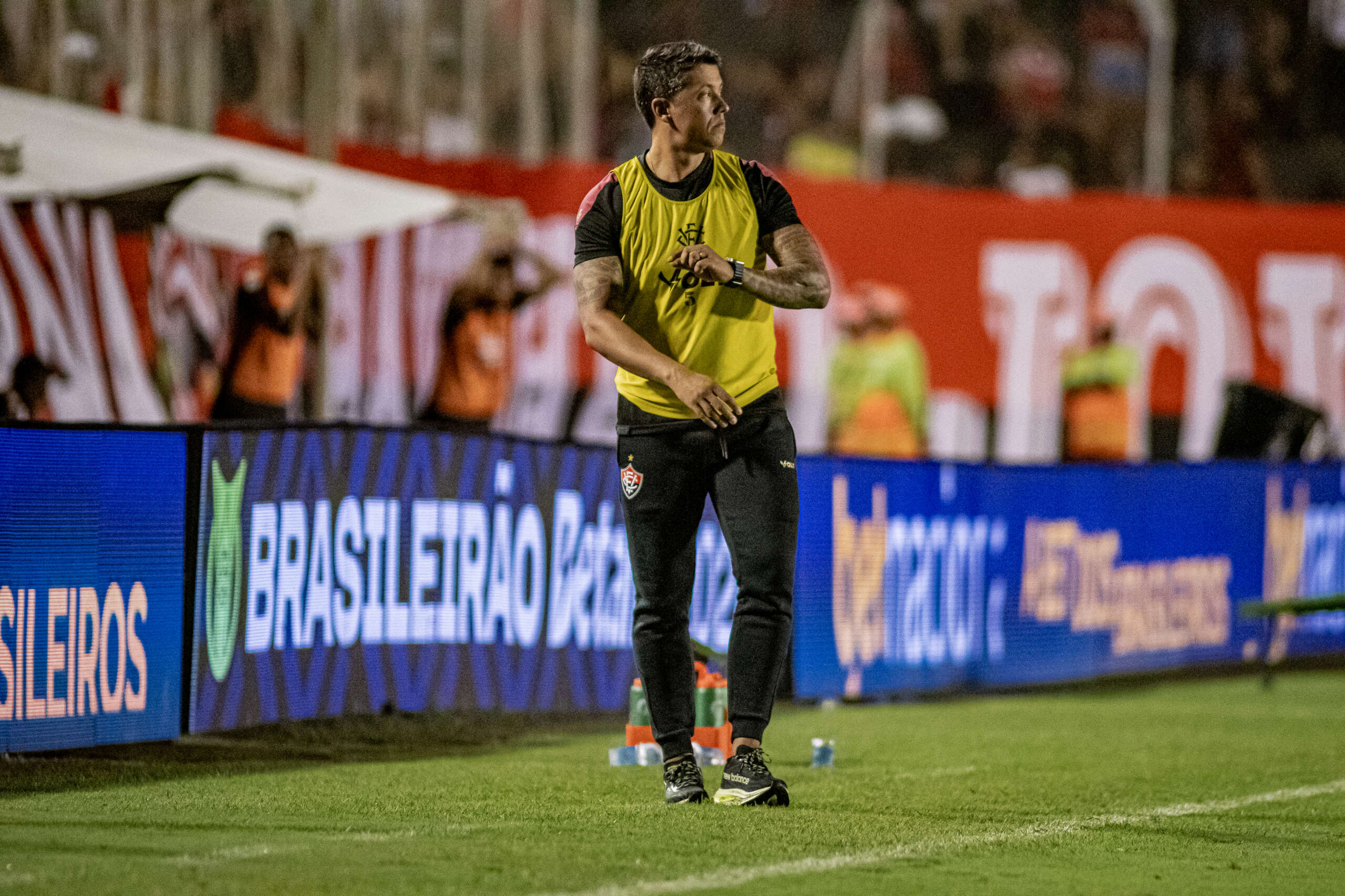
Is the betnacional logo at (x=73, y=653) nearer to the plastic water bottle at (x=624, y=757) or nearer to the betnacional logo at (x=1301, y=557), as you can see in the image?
the plastic water bottle at (x=624, y=757)

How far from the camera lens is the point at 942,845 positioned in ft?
17.3

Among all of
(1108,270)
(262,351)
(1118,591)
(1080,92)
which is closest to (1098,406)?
(1108,270)

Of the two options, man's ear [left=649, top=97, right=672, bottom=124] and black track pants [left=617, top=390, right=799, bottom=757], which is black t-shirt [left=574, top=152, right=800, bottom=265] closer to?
man's ear [left=649, top=97, right=672, bottom=124]

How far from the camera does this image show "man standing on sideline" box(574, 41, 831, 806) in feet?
18.8

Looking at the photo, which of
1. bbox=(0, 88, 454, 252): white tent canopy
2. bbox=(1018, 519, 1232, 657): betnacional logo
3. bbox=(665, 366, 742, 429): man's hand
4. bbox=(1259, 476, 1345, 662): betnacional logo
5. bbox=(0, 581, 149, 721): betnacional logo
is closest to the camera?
bbox=(665, 366, 742, 429): man's hand

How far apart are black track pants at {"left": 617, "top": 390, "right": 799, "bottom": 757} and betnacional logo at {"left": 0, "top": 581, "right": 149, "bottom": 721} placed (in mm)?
2084

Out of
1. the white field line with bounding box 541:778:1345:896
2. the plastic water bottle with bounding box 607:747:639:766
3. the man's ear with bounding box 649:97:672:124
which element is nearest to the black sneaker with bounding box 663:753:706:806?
the white field line with bounding box 541:778:1345:896

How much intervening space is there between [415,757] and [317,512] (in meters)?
1.17

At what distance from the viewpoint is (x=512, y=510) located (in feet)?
29.1

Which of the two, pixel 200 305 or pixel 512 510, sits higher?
pixel 200 305

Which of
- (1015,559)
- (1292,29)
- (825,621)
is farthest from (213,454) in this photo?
(1292,29)

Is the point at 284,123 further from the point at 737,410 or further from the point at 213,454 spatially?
the point at 737,410

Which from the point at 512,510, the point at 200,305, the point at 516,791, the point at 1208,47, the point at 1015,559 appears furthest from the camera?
the point at 1208,47

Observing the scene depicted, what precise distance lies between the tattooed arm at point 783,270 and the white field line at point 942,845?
1.56 meters
